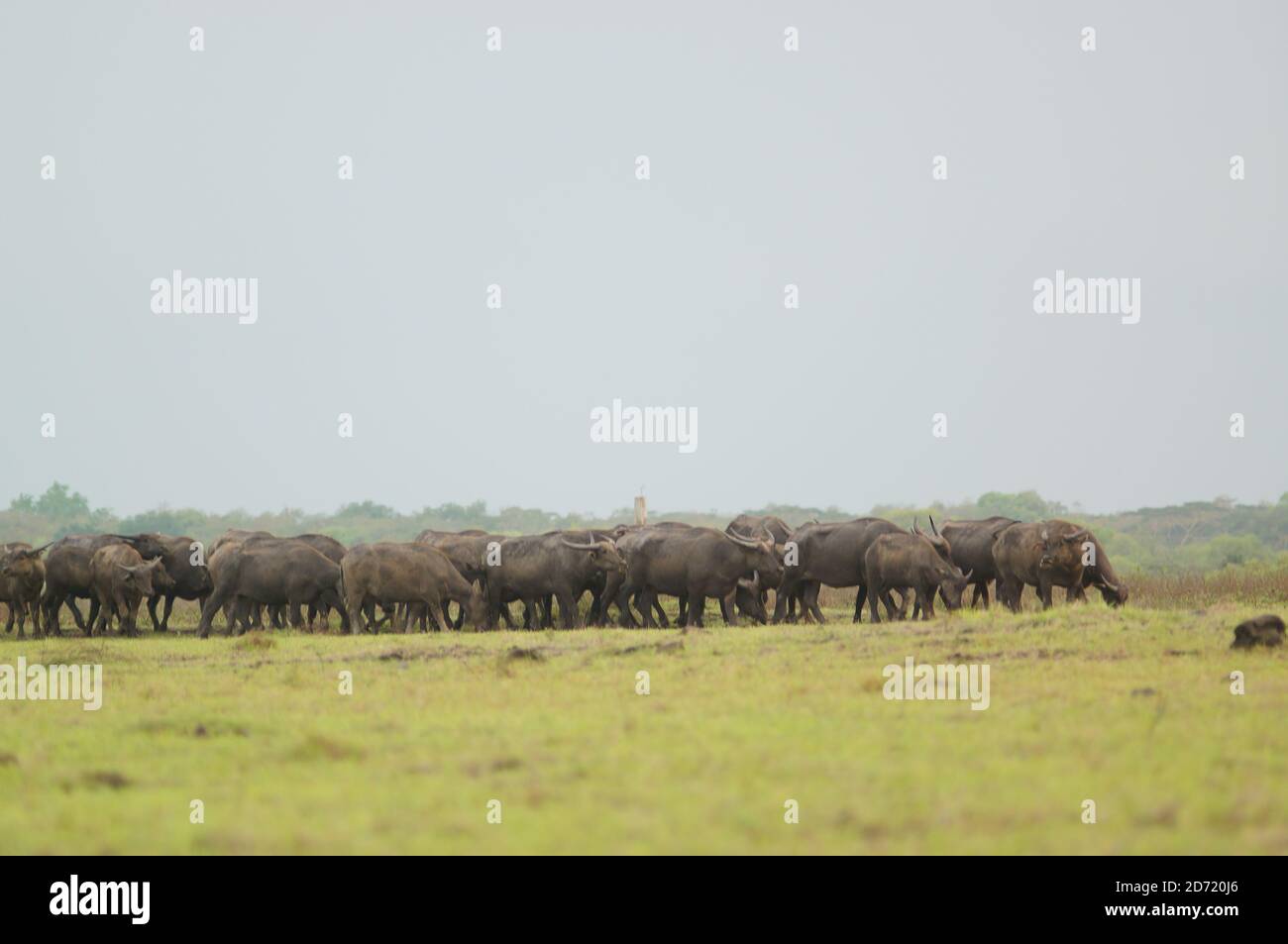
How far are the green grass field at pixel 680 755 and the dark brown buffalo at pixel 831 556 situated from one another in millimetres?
7697

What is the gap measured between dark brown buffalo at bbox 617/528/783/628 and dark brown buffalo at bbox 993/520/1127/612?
3.94 metres

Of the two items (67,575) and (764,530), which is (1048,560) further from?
(67,575)

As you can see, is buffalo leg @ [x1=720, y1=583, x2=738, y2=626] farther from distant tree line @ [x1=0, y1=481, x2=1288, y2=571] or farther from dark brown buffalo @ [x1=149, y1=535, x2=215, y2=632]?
distant tree line @ [x1=0, y1=481, x2=1288, y2=571]

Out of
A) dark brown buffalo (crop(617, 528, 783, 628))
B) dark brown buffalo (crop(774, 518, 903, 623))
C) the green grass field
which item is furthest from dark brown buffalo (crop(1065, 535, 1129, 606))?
the green grass field

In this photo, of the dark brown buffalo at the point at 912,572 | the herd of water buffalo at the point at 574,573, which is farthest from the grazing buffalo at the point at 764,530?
the dark brown buffalo at the point at 912,572

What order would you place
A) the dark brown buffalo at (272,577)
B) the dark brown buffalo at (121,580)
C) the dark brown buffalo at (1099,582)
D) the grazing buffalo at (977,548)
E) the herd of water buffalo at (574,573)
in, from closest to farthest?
the dark brown buffalo at (1099,582) → the herd of water buffalo at (574,573) → the dark brown buffalo at (272,577) → the dark brown buffalo at (121,580) → the grazing buffalo at (977,548)

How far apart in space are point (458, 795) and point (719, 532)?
16.7m

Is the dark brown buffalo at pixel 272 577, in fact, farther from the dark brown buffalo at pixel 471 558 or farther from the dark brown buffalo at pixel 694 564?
the dark brown buffalo at pixel 694 564

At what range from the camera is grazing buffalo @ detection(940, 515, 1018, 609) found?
28.4 m

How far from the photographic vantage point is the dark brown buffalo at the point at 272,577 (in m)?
27.1

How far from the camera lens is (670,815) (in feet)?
30.6

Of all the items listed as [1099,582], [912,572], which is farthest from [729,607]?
[1099,582]

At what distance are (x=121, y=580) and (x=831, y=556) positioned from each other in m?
12.7
